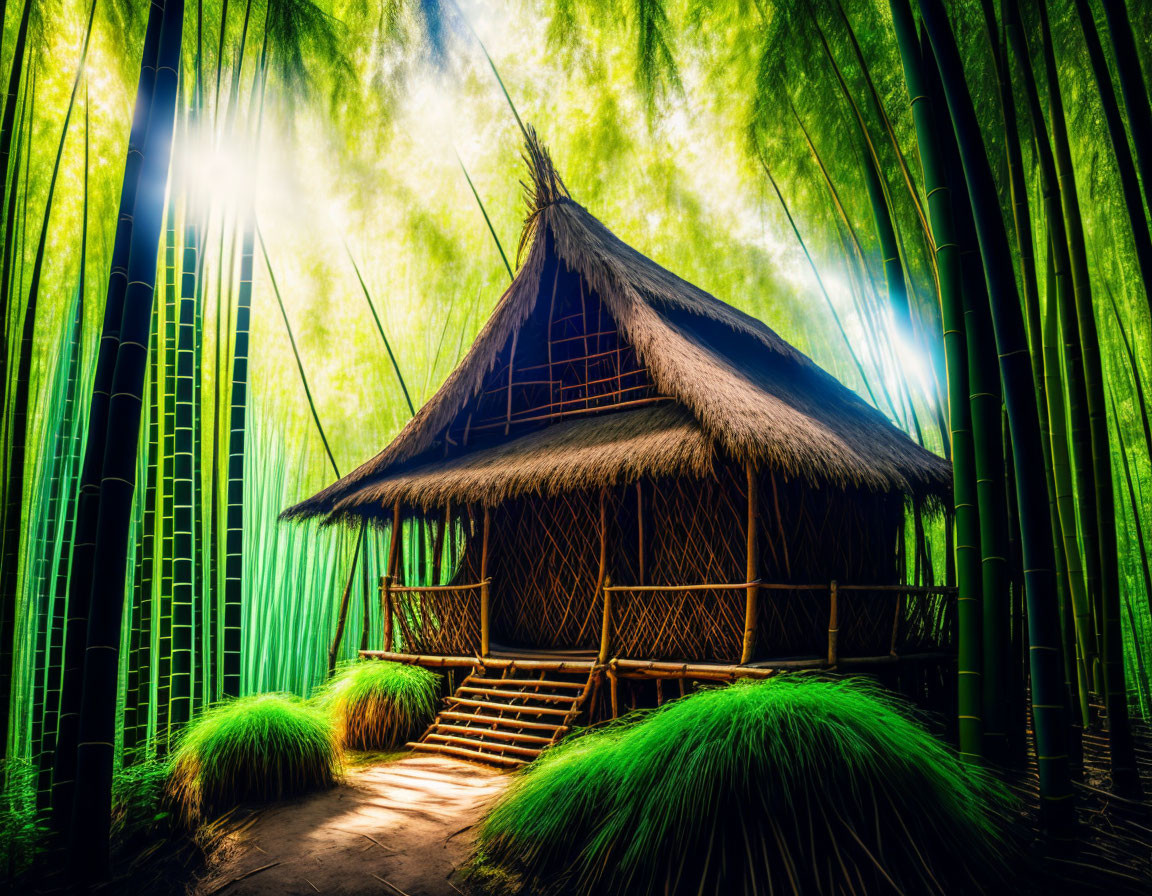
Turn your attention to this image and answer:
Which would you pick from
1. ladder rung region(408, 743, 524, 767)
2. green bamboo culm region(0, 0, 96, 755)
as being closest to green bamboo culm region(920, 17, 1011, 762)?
ladder rung region(408, 743, 524, 767)

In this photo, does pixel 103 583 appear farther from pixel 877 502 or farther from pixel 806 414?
pixel 877 502

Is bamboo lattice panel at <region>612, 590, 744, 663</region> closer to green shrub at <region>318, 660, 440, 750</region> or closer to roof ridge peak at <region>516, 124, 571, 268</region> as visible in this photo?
green shrub at <region>318, 660, 440, 750</region>

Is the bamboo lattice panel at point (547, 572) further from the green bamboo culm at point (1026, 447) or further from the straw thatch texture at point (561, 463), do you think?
the green bamboo culm at point (1026, 447)

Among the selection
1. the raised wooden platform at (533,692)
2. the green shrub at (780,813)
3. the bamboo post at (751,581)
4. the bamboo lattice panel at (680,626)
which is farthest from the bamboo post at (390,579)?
the green shrub at (780,813)

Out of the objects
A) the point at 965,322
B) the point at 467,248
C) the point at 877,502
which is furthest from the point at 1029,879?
the point at 467,248

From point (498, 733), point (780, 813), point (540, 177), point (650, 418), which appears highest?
point (540, 177)

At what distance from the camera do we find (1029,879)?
8.49ft

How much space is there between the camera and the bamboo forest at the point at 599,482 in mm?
2719

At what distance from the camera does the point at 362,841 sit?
11.6 feet

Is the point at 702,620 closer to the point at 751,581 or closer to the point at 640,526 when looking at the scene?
the point at 751,581

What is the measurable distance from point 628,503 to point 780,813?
4.33m

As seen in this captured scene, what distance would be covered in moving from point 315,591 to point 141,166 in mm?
8594

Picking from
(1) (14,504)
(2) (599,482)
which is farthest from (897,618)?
(1) (14,504)

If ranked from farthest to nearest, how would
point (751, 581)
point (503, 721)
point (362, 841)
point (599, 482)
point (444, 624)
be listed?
point (444, 624) → point (503, 721) → point (599, 482) → point (751, 581) → point (362, 841)
